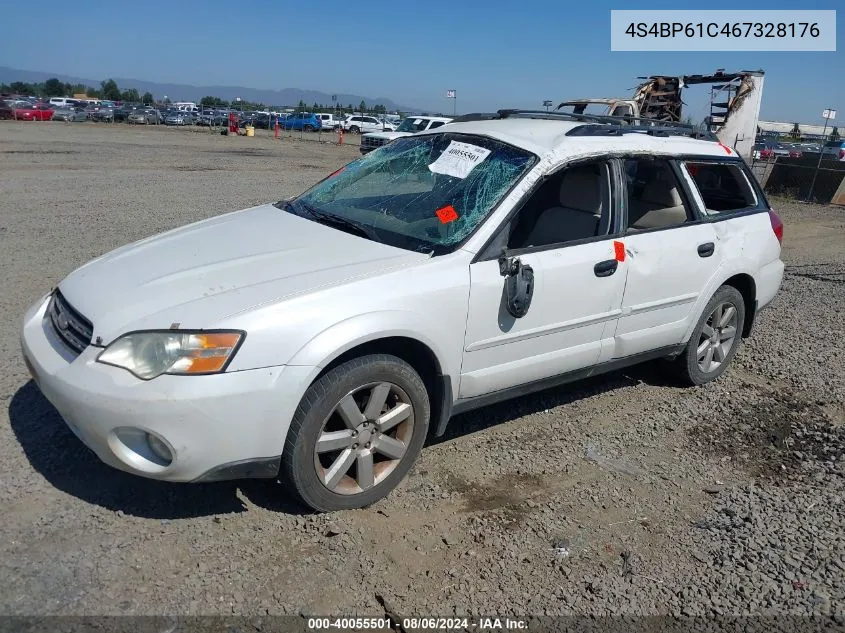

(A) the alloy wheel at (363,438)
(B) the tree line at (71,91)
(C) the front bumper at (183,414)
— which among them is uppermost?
(B) the tree line at (71,91)

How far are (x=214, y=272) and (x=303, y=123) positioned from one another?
157 ft

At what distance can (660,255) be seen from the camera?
4277 millimetres

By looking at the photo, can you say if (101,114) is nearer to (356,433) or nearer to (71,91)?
(71,91)

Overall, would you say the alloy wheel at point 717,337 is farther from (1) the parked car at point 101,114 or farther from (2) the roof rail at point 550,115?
(1) the parked car at point 101,114

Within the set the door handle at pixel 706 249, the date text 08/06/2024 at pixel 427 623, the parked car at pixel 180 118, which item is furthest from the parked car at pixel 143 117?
the date text 08/06/2024 at pixel 427 623

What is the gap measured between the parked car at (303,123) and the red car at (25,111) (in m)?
15.0

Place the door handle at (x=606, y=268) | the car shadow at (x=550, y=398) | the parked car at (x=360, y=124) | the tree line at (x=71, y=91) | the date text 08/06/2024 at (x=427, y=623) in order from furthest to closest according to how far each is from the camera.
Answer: the tree line at (x=71, y=91) → the parked car at (x=360, y=124) → the car shadow at (x=550, y=398) → the door handle at (x=606, y=268) → the date text 08/06/2024 at (x=427, y=623)

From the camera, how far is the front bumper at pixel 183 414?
2.71 meters

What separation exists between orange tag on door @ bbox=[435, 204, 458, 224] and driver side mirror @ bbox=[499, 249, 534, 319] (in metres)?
0.33

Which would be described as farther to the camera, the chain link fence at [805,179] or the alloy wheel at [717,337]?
the chain link fence at [805,179]

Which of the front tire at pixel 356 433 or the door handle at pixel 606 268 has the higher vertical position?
the door handle at pixel 606 268

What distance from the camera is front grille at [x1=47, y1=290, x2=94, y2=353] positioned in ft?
9.81

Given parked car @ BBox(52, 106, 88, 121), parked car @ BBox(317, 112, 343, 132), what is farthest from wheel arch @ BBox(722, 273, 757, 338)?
parked car @ BBox(317, 112, 343, 132)

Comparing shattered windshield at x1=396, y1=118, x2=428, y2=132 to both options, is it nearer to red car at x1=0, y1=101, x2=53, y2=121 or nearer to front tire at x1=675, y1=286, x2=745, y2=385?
front tire at x1=675, y1=286, x2=745, y2=385
